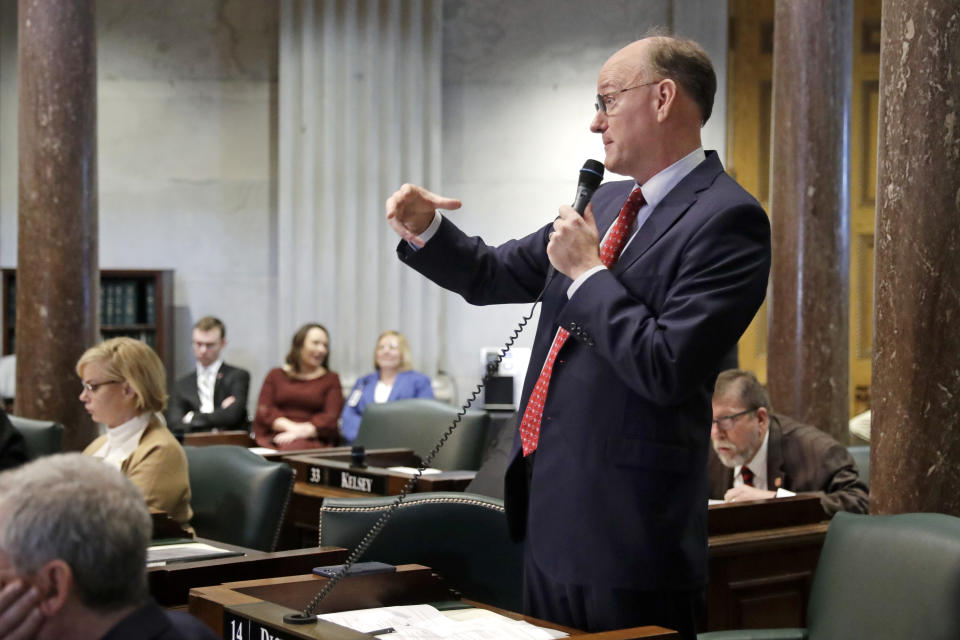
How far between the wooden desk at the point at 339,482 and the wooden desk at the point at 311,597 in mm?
1958

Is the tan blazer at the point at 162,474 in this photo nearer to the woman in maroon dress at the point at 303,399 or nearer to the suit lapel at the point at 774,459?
the suit lapel at the point at 774,459

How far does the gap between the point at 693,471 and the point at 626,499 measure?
0.41 feet

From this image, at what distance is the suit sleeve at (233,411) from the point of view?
7.14 meters

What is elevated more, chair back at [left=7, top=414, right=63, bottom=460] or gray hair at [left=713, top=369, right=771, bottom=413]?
gray hair at [left=713, top=369, right=771, bottom=413]

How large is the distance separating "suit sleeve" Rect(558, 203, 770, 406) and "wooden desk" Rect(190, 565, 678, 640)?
15.2 inches

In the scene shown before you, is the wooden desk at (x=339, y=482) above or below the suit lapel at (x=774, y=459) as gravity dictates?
below

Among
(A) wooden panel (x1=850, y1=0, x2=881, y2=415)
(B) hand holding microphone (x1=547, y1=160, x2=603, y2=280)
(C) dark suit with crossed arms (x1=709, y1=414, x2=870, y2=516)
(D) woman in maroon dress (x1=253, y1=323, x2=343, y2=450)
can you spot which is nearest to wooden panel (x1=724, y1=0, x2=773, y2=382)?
(A) wooden panel (x1=850, y1=0, x2=881, y2=415)

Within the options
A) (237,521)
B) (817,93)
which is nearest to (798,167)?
(817,93)

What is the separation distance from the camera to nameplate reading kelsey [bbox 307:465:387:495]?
4113mm

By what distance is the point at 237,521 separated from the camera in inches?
133

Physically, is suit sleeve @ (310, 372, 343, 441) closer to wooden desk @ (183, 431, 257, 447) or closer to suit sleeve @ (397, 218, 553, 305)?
wooden desk @ (183, 431, 257, 447)

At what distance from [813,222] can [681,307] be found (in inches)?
150

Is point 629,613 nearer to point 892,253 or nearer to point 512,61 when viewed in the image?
point 892,253

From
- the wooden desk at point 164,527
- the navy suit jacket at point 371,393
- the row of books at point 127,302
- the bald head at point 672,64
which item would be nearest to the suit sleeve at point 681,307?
the bald head at point 672,64
